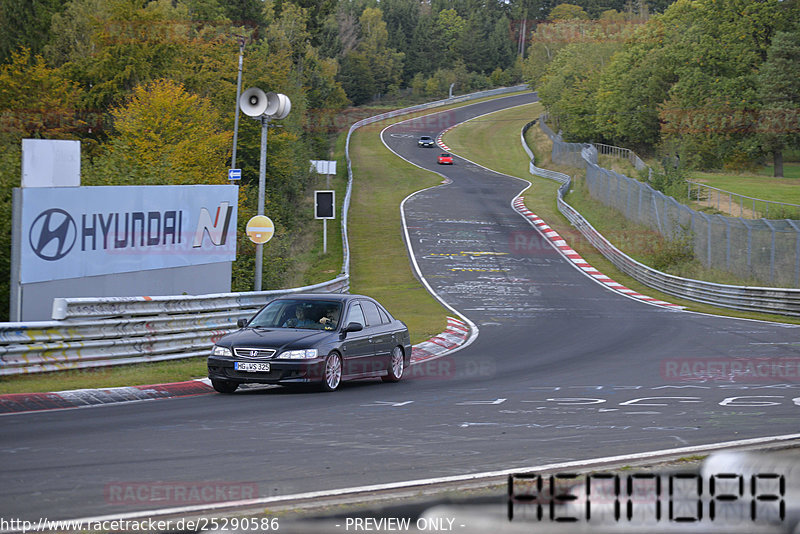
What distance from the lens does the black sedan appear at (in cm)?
1327

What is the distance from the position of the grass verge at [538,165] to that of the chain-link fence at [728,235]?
2.02 metres

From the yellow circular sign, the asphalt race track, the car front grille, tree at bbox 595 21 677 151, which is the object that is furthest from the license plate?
tree at bbox 595 21 677 151

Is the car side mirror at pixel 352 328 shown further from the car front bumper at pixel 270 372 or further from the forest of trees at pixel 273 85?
the forest of trees at pixel 273 85

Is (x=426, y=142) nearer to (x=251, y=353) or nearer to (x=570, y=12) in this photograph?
(x=251, y=353)

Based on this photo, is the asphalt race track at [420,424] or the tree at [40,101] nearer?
the asphalt race track at [420,424]

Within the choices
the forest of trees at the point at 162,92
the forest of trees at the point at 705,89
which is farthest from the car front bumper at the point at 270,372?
the forest of trees at the point at 705,89

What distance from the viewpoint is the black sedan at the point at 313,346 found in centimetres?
1327

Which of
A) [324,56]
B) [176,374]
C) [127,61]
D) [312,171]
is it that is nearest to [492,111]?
[324,56]

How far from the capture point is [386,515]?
19.5 feet

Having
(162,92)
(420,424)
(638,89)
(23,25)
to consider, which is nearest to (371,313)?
(420,424)

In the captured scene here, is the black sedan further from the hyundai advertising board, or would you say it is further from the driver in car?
the hyundai advertising board

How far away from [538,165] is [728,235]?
52050 mm

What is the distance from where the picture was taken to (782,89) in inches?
2726

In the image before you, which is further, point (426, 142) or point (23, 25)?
point (426, 142)
